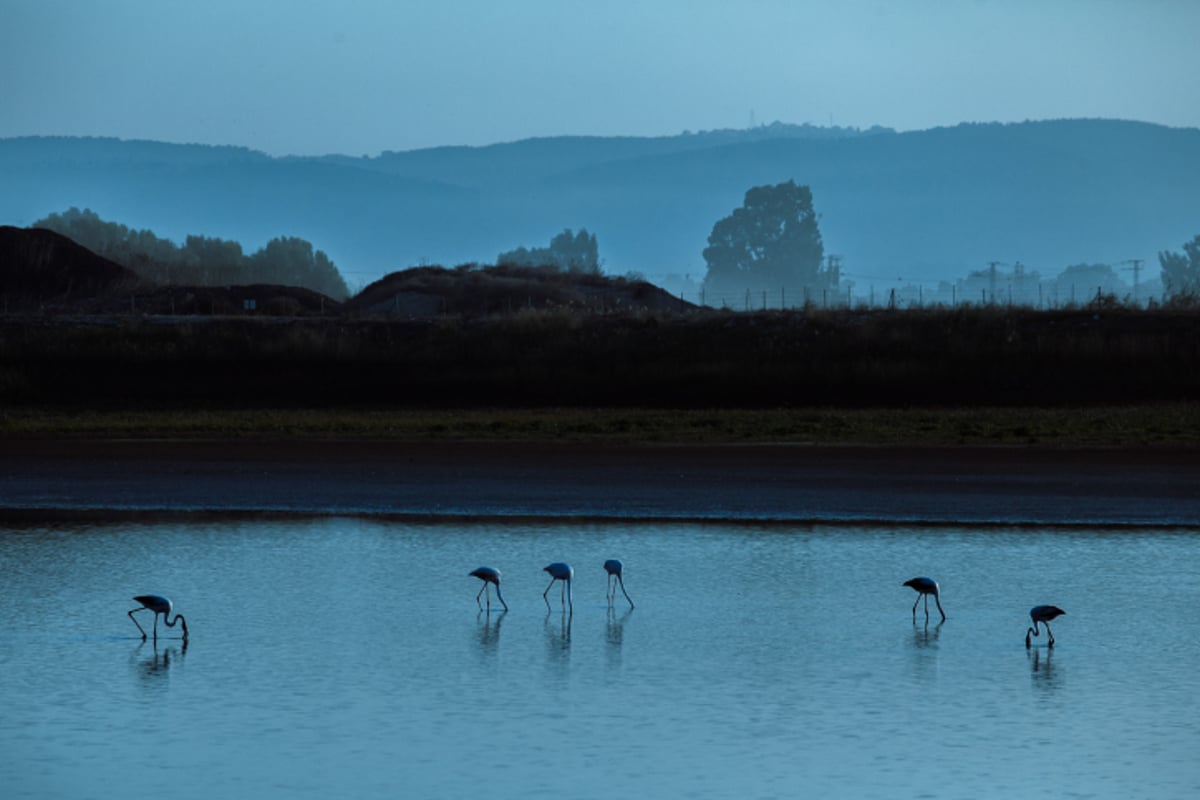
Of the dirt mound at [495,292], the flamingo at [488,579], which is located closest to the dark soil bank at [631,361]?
the dirt mound at [495,292]

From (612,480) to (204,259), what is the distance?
301 ft

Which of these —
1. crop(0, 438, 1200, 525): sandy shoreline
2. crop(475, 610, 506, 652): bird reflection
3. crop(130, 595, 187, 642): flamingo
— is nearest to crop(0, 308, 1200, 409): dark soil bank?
crop(0, 438, 1200, 525): sandy shoreline

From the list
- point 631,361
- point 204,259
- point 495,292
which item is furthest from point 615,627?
point 204,259

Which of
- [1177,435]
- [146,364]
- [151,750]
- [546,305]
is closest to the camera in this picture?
[151,750]

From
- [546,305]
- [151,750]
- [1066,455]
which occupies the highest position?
[546,305]

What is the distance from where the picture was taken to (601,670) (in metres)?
15.2

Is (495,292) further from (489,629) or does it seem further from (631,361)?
(489,629)

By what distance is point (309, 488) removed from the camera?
1102 inches

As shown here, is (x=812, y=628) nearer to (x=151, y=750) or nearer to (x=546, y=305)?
(x=151, y=750)

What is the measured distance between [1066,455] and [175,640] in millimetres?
19422

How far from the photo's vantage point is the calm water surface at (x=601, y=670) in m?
11.9

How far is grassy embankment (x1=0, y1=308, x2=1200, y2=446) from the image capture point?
3825 centimetres

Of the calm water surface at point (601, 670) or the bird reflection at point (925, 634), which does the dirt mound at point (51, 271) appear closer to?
the calm water surface at point (601, 670)

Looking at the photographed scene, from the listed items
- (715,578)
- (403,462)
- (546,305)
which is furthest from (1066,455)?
(546,305)
